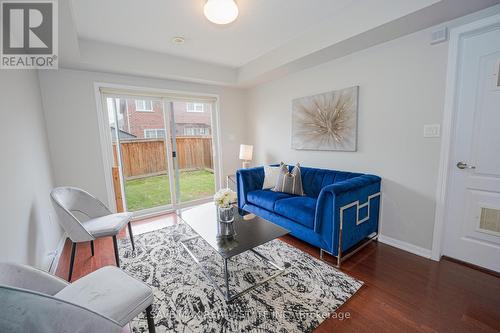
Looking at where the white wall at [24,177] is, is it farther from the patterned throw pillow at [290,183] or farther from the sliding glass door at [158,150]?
the patterned throw pillow at [290,183]

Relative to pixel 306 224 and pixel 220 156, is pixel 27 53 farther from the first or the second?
pixel 306 224

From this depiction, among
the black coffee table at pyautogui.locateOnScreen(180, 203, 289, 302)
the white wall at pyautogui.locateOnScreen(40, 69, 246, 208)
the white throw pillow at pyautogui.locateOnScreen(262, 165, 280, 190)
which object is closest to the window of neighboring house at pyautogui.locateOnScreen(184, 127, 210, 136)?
the white wall at pyautogui.locateOnScreen(40, 69, 246, 208)

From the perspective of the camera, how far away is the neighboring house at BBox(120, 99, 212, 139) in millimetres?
3463

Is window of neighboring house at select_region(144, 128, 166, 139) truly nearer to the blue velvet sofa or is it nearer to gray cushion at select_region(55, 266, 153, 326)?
the blue velvet sofa

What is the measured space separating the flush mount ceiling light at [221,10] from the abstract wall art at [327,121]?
1711mm

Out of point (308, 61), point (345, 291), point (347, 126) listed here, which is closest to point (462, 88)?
point (347, 126)

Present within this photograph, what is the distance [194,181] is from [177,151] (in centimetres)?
73

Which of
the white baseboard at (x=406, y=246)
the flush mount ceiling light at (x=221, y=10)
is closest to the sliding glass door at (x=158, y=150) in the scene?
the flush mount ceiling light at (x=221, y=10)

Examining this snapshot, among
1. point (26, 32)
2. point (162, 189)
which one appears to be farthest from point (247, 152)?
point (26, 32)

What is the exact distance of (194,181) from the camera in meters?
4.29

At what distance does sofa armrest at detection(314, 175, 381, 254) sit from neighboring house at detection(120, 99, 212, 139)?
2.87 metres

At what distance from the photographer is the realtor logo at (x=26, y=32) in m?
1.68

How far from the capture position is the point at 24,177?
1813 millimetres

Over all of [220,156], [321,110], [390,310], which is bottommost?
[390,310]
